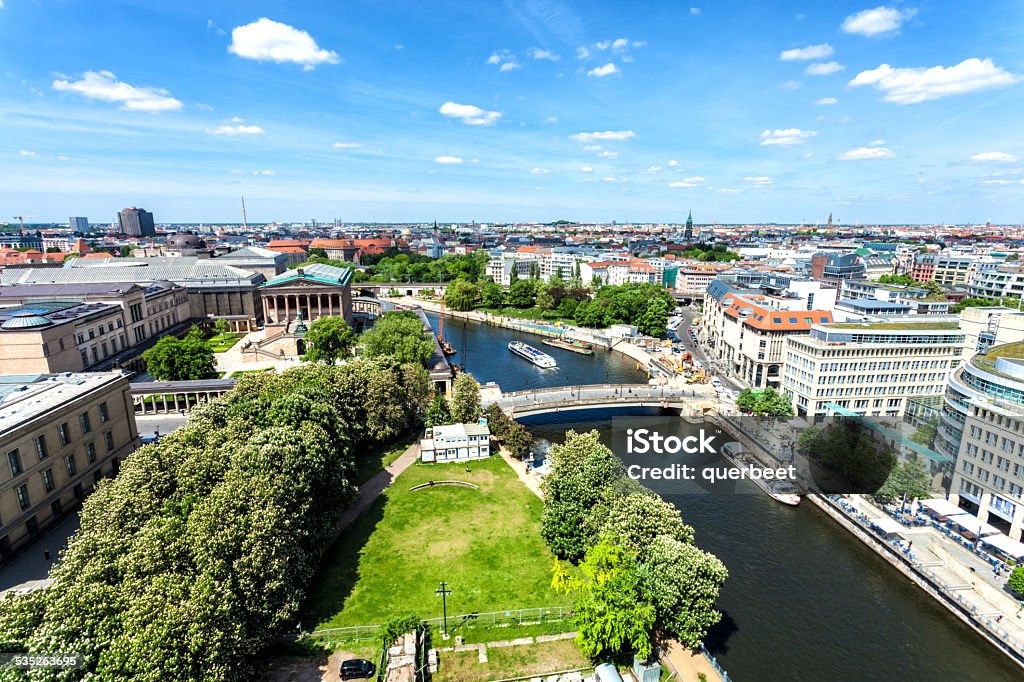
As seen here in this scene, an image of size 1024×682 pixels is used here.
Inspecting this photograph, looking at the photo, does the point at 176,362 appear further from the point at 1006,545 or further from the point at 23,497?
the point at 1006,545

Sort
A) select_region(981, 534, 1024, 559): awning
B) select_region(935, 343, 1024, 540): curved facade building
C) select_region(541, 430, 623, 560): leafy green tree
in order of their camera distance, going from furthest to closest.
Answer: select_region(935, 343, 1024, 540): curved facade building < select_region(981, 534, 1024, 559): awning < select_region(541, 430, 623, 560): leafy green tree

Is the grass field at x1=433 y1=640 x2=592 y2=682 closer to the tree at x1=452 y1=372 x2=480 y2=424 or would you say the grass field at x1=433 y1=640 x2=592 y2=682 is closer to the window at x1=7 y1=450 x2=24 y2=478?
the tree at x1=452 y1=372 x2=480 y2=424

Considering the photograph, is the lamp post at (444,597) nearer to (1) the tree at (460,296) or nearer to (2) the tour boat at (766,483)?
(2) the tour boat at (766,483)

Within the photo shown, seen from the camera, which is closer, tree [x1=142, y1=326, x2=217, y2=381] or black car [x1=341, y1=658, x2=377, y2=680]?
black car [x1=341, y1=658, x2=377, y2=680]

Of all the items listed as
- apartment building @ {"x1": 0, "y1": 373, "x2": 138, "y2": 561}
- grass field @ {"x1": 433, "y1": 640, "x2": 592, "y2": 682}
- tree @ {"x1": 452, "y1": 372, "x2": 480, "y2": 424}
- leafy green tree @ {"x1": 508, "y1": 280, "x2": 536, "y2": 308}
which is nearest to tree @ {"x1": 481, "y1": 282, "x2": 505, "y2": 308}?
leafy green tree @ {"x1": 508, "y1": 280, "x2": 536, "y2": 308}

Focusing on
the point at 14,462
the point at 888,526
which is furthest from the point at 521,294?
the point at 14,462

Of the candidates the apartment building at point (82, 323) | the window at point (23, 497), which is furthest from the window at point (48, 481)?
the apartment building at point (82, 323)
